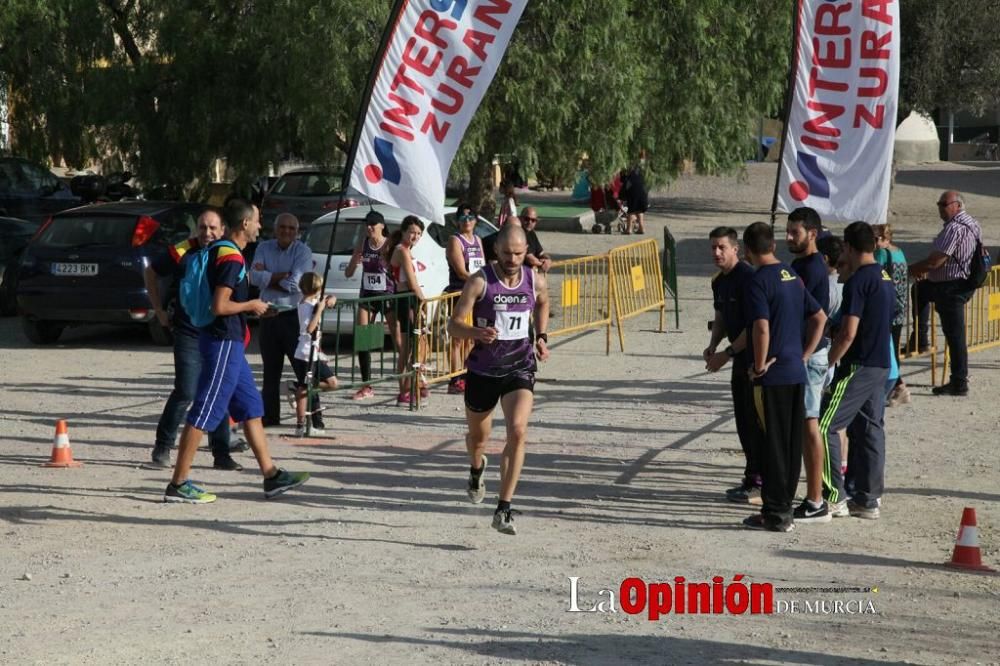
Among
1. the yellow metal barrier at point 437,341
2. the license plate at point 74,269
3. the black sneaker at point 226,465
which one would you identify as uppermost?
the license plate at point 74,269

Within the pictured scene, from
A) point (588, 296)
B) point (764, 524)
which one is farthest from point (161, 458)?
point (588, 296)

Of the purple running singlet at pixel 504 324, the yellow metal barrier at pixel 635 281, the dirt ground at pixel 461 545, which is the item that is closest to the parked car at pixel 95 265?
the dirt ground at pixel 461 545

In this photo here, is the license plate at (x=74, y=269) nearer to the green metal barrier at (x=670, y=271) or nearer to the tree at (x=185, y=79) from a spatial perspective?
the tree at (x=185, y=79)

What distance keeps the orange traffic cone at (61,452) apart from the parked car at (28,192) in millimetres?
14971

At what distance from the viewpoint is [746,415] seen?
30.5 ft

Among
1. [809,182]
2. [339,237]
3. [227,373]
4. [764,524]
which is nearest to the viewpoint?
[764,524]

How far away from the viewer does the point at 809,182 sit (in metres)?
10.5

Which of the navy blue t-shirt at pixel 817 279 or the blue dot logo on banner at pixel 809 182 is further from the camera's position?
the blue dot logo on banner at pixel 809 182

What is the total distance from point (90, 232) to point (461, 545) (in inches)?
394

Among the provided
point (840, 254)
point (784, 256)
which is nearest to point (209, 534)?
point (840, 254)

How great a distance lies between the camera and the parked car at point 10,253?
2006 centimetres

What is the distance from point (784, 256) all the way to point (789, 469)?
19.4 meters

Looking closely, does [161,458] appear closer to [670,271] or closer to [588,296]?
[588,296]

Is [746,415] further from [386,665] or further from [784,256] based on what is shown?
[784,256]
